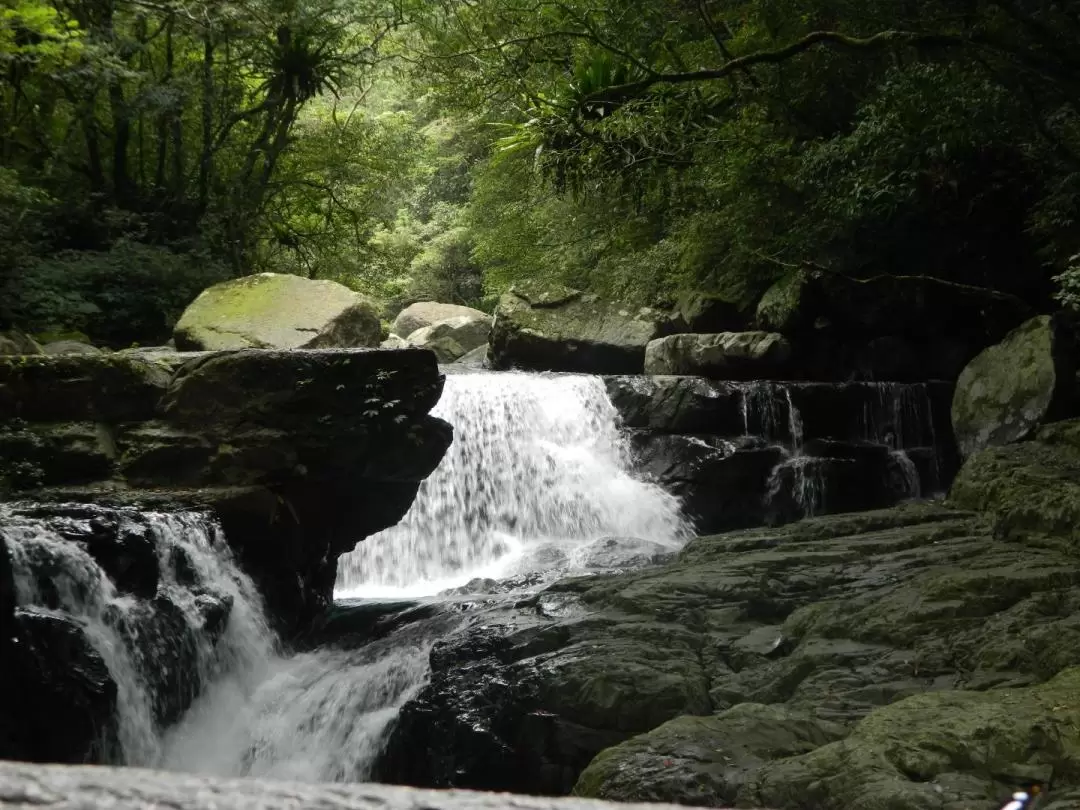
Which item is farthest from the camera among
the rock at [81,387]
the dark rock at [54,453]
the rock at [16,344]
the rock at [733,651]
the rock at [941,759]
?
the rock at [16,344]

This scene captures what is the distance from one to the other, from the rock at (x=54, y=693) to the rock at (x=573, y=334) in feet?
32.4

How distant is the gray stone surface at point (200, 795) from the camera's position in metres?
0.74

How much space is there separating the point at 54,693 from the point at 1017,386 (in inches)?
380

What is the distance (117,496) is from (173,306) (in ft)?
22.1

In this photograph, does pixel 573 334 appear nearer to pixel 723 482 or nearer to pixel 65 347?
pixel 723 482

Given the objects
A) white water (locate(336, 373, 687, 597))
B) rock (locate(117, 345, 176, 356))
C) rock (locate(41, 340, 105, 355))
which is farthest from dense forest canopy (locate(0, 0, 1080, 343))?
white water (locate(336, 373, 687, 597))

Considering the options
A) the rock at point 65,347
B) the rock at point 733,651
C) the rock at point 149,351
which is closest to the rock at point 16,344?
the rock at point 65,347

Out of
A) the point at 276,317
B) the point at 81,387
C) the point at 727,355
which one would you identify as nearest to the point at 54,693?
the point at 81,387

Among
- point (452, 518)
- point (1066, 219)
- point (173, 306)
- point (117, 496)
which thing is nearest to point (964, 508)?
point (1066, 219)

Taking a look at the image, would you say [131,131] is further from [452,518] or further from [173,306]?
[452,518]

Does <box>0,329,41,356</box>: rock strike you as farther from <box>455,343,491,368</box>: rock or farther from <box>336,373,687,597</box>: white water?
<box>455,343,491,368</box>: rock

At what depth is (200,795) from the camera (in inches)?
29.8

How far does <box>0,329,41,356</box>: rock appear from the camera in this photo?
8.93 metres

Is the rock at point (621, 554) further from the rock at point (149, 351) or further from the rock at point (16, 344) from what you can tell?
the rock at point (16, 344)
